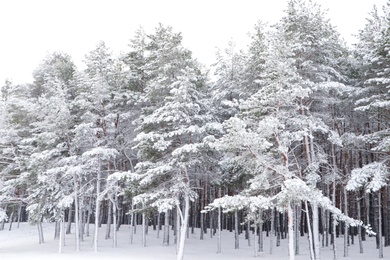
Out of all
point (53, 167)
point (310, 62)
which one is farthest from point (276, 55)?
point (53, 167)

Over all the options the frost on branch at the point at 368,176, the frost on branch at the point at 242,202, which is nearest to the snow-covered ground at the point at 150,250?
the frost on branch at the point at 368,176

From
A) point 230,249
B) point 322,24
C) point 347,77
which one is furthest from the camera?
point 230,249

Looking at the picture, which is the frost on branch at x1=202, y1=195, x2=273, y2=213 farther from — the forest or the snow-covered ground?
the snow-covered ground

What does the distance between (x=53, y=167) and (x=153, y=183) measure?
→ 27.1 ft

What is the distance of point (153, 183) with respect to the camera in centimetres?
1831

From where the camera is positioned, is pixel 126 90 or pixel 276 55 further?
pixel 126 90

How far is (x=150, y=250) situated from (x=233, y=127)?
13.2 m

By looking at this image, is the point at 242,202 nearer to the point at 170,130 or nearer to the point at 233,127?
the point at 233,127

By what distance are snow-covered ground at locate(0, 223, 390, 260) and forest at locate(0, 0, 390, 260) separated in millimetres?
1253

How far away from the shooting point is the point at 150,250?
22.1 meters

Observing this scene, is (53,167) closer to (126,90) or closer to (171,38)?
(126,90)

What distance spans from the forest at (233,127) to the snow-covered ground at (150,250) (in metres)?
1.25

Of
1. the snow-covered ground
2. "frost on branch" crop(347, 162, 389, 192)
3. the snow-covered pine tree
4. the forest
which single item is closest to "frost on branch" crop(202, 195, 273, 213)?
→ the forest

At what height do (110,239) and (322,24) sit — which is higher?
(322,24)
